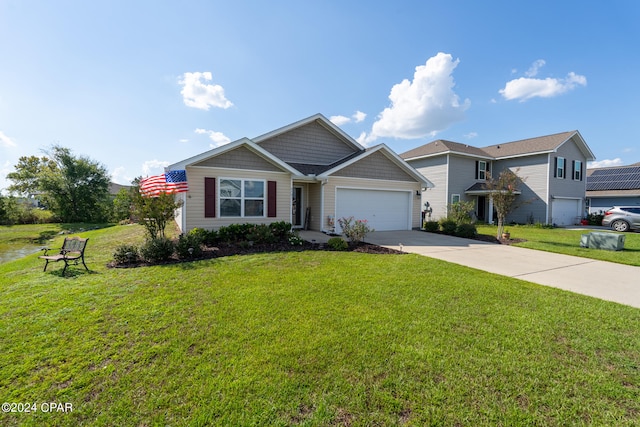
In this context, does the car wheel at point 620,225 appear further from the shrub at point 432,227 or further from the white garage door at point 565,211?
the shrub at point 432,227

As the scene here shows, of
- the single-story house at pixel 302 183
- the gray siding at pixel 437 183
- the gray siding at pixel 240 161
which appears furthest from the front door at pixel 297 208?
the gray siding at pixel 437 183

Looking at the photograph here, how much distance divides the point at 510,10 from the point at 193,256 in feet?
50.1

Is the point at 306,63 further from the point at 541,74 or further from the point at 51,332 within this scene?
the point at 51,332

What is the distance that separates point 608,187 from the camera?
83.0 ft

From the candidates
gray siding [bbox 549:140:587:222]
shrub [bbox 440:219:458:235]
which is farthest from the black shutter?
gray siding [bbox 549:140:587:222]

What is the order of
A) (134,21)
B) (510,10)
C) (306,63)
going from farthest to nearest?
1. (306,63)
2. (510,10)
3. (134,21)

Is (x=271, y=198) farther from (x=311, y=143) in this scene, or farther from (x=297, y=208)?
(x=311, y=143)

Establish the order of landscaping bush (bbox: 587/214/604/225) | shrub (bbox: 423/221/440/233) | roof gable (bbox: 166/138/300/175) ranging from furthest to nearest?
landscaping bush (bbox: 587/214/604/225) < shrub (bbox: 423/221/440/233) < roof gable (bbox: 166/138/300/175)

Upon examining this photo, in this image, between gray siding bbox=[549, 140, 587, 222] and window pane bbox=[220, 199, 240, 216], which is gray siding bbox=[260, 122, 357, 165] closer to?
window pane bbox=[220, 199, 240, 216]

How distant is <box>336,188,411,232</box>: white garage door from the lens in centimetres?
1391

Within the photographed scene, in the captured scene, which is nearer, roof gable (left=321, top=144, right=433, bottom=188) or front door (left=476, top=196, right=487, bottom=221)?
roof gable (left=321, top=144, right=433, bottom=188)

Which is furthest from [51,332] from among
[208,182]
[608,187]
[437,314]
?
[608,187]

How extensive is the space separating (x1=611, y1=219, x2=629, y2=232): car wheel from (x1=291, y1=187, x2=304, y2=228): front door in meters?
20.0

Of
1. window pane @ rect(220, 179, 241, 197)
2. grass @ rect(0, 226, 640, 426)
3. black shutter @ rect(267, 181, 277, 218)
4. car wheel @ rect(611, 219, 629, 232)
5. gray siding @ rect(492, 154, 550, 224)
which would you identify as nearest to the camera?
grass @ rect(0, 226, 640, 426)
